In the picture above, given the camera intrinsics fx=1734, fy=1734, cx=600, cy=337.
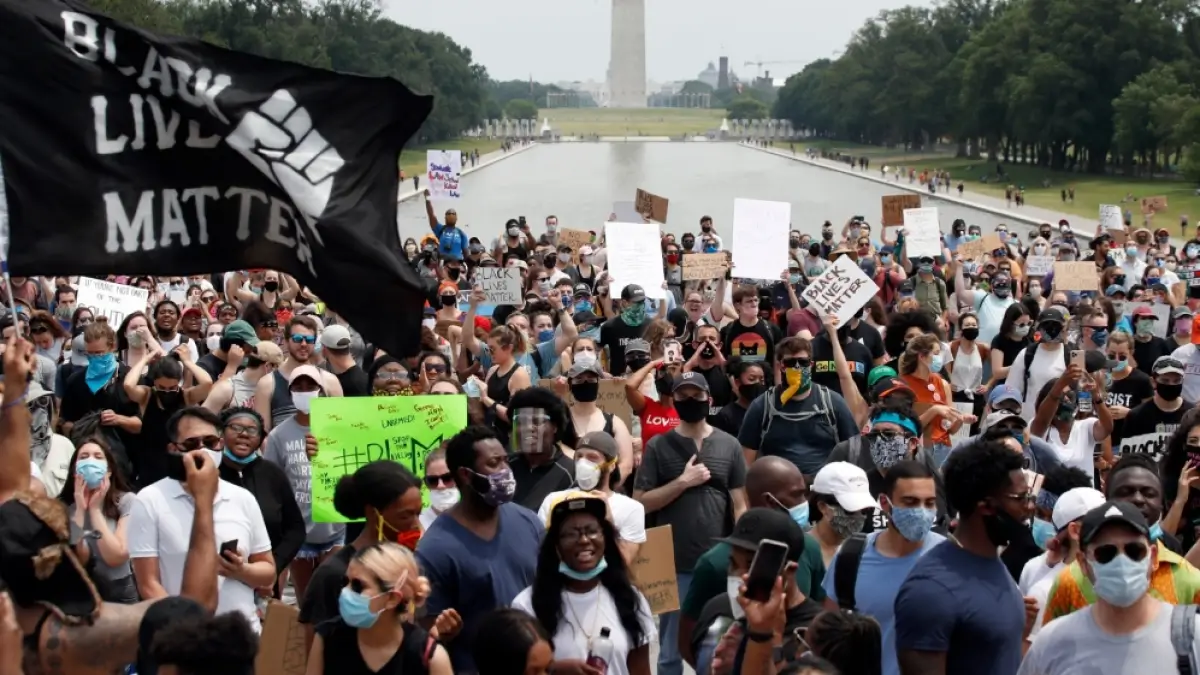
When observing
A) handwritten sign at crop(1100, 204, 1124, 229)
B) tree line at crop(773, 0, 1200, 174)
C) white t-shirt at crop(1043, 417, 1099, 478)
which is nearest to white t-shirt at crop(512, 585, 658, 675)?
white t-shirt at crop(1043, 417, 1099, 478)

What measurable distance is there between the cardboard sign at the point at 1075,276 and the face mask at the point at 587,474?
10349 mm

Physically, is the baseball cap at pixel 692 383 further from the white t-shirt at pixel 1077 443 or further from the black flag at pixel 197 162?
the white t-shirt at pixel 1077 443

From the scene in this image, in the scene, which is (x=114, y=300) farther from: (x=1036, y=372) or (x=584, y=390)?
(x=1036, y=372)

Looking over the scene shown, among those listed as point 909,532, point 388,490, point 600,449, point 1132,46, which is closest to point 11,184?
point 388,490

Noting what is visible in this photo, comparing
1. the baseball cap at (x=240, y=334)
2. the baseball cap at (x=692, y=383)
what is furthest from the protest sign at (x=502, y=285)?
the baseball cap at (x=692, y=383)

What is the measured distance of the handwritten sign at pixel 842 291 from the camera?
1127 centimetres

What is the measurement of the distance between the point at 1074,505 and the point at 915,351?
12.4ft

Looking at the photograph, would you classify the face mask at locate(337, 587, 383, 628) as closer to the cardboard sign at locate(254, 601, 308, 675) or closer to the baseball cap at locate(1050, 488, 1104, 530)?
the cardboard sign at locate(254, 601, 308, 675)

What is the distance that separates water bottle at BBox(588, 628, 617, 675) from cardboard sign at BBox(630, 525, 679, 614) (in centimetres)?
133

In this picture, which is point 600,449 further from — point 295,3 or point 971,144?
point 971,144

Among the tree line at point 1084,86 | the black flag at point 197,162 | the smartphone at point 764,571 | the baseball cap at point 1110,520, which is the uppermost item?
the black flag at point 197,162

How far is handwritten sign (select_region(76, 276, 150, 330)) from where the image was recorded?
471 inches

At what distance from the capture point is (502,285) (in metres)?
14.1

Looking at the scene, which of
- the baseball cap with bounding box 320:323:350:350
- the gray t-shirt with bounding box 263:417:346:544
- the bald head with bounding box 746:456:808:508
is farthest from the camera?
the baseball cap with bounding box 320:323:350:350
